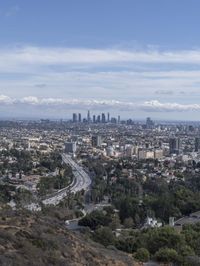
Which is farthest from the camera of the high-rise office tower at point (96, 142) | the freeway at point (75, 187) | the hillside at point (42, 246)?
the high-rise office tower at point (96, 142)

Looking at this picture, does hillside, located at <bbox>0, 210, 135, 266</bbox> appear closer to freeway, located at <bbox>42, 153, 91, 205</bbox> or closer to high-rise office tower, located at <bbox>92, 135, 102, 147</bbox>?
freeway, located at <bbox>42, 153, 91, 205</bbox>

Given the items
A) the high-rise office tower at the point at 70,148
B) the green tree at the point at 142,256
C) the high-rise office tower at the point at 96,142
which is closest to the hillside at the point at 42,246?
the green tree at the point at 142,256

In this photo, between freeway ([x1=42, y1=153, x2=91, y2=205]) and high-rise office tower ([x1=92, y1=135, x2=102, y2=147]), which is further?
high-rise office tower ([x1=92, y1=135, x2=102, y2=147])

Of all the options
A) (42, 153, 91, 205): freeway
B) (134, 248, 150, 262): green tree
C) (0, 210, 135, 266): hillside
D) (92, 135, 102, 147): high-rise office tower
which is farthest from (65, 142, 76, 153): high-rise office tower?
(0, 210, 135, 266): hillside

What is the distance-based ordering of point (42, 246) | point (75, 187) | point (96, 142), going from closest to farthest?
point (42, 246)
point (75, 187)
point (96, 142)

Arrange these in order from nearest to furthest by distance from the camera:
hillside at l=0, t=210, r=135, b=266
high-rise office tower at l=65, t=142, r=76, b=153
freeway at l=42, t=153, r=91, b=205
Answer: hillside at l=0, t=210, r=135, b=266
freeway at l=42, t=153, r=91, b=205
high-rise office tower at l=65, t=142, r=76, b=153

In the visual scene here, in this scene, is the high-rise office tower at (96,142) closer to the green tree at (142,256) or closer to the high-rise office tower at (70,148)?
the high-rise office tower at (70,148)

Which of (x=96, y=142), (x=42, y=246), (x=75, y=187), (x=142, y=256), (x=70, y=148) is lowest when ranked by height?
(x=75, y=187)

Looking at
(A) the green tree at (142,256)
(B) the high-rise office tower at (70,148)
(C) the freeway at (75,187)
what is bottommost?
(C) the freeway at (75,187)

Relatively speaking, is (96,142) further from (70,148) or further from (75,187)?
(75,187)

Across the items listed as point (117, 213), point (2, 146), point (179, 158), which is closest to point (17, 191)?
point (117, 213)

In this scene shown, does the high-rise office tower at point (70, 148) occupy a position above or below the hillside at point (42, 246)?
below

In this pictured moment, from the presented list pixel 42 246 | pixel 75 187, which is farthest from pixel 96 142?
pixel 42 246
